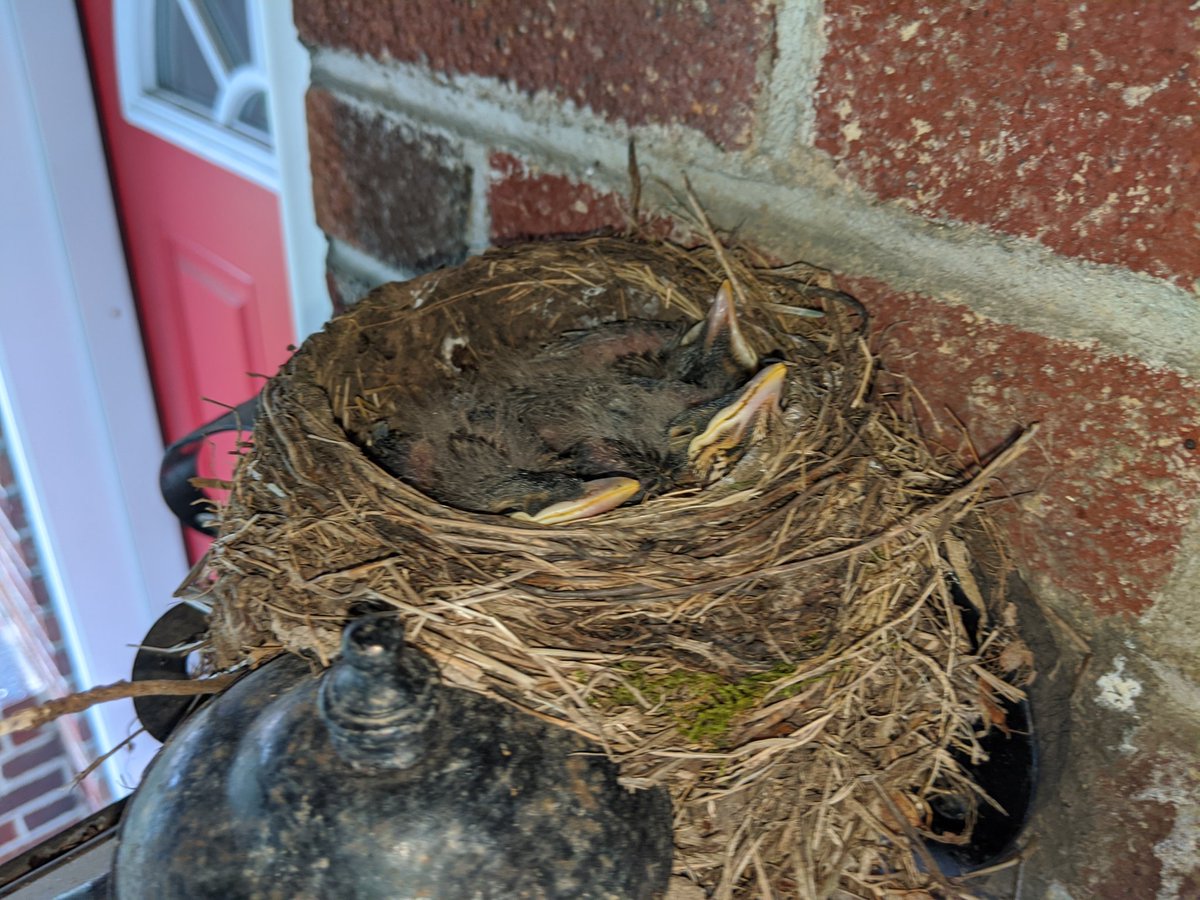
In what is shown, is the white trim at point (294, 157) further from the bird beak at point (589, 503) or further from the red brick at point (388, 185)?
the bird beak at point (589, 503)

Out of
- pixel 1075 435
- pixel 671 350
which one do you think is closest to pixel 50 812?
pixel 671 350

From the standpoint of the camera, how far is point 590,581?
0.55 meters

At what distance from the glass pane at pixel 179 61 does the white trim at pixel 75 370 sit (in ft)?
0.92

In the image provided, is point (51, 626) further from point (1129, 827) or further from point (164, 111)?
point (1129, 827)

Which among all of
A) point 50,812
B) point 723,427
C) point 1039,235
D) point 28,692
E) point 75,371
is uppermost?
point 1039,235

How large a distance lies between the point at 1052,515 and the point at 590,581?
0.35m

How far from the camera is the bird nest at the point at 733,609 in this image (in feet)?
1.73

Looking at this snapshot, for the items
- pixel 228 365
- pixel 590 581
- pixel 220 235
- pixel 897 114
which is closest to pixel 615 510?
pixel 590 581

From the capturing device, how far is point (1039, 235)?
625 mm

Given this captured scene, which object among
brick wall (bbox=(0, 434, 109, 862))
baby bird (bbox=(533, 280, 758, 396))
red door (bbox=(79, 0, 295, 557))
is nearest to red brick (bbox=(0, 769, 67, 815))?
brick wall (bbox=(0, 434, 109, 862))

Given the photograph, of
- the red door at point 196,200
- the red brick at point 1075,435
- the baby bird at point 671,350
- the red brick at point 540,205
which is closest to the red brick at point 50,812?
the red door at point 196,200

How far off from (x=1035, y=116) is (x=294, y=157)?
0.99 m

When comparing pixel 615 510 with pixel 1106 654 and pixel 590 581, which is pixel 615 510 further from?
pixel 1106 654

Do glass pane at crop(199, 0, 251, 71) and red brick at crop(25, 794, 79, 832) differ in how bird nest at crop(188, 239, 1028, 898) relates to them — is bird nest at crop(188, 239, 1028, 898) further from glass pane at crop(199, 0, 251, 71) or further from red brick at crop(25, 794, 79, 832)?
red brick at crop(25, 794, 79, 832)
